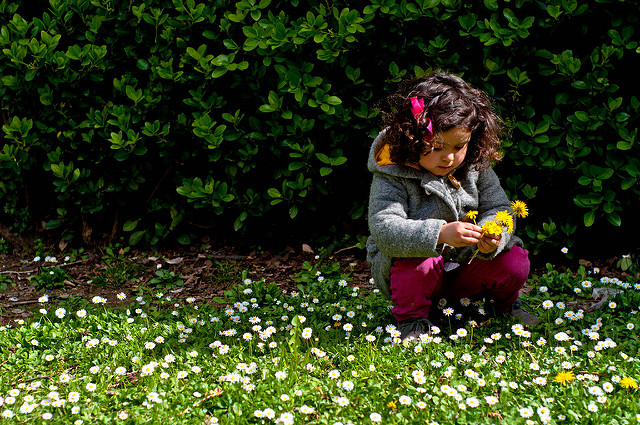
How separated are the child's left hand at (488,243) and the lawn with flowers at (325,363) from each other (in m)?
0.36

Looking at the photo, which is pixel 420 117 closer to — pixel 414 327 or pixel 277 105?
pixel 414 327

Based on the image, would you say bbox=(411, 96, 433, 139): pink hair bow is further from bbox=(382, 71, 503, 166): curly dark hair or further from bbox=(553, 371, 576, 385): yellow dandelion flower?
bbox=(553, 371, 576, 385): yellow dandelion flower

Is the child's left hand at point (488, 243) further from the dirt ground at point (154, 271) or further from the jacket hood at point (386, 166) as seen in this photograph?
the dirt ground at point (154, 271)

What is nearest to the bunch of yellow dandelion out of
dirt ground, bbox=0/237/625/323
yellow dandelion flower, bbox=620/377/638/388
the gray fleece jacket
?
the gray fleece jacket

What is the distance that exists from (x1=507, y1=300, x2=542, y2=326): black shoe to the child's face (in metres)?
0.79

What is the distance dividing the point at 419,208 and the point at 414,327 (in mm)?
501

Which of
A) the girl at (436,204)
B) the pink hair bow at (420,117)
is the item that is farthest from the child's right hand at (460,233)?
the pink hair bow at (420,117)

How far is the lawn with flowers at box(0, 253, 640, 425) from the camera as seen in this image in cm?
229

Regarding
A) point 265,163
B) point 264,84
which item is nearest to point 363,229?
point 265,163

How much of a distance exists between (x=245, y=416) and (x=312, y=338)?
0.68 meters

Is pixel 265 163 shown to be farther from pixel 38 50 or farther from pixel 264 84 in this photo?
pixel 38 50

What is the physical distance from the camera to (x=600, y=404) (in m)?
2.28

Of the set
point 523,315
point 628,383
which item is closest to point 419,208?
point 523,315

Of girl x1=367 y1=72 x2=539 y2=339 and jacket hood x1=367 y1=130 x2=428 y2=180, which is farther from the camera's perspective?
jacket hood x1=367 y1=130 x2=428 y2=180
